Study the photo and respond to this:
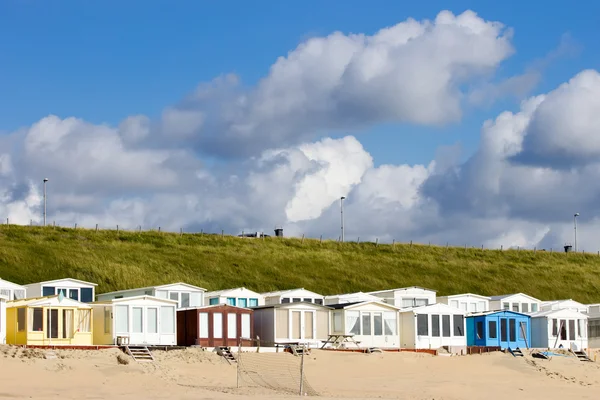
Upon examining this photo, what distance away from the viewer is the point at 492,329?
59.5 m

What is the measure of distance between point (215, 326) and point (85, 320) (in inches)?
266

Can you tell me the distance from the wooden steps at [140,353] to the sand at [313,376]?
1.49 feet

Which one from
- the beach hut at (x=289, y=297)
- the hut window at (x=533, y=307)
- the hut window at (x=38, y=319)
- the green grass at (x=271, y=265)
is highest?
the green grass at (x=271, y=265)

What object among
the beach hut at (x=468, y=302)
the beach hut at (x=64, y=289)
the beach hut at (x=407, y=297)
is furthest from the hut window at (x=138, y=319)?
the beach hut at (x=468, y=302)

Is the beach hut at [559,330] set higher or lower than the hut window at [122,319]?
lower

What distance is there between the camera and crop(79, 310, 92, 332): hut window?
1932 inches

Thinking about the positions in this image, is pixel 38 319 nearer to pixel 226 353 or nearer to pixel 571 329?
pixel 226 353

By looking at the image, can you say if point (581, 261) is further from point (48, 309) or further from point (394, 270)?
point (48, 309)

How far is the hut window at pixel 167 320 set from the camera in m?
51.3

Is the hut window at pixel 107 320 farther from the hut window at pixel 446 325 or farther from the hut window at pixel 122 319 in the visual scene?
the hut window at pixel 446 325

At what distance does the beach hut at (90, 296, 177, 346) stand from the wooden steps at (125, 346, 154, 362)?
3.68m

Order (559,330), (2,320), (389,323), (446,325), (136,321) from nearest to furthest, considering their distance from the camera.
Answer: (2,320), (136,321), (389,323), (446,325), (559,330)

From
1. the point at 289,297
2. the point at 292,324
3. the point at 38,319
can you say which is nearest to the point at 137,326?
the point at 38,319

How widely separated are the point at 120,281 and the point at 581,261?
5821 cm
